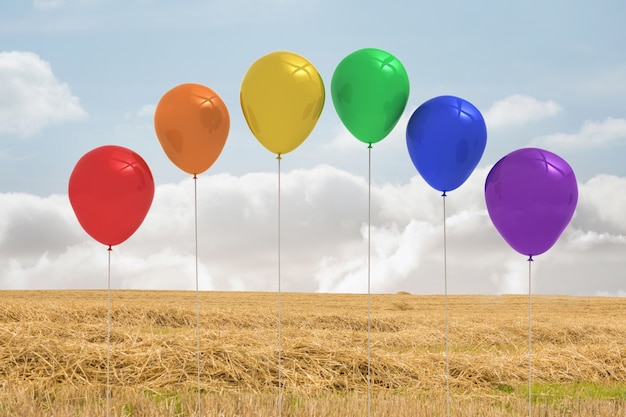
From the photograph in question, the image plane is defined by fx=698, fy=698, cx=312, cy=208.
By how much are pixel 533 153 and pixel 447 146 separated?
31.7 inches

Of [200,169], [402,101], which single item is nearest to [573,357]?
[402,101]

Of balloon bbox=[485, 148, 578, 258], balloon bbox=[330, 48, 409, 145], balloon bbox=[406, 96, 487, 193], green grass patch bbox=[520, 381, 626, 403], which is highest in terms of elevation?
balloon bbox=[330, 48, 409, 145]

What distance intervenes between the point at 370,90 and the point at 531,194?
1.69 metres

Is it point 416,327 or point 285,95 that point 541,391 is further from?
point 416,327

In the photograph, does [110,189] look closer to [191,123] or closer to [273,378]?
[191,123]

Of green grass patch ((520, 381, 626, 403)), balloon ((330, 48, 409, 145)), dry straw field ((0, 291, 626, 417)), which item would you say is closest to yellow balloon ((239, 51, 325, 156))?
balloon ((330, 48, 409, 145))

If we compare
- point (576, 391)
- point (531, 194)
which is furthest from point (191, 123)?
point (576, 391)

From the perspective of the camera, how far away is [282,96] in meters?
5.84

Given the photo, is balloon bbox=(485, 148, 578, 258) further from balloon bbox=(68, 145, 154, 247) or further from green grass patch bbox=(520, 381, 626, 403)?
balloon bbox=(68, 145, 154, 247)

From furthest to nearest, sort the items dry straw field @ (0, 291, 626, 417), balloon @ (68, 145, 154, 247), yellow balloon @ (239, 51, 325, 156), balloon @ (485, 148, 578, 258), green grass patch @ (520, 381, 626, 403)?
green grass patch @ (520, 381, 626, 403)
dry straw field @ (0, 291, 626, 417)
balloon @ (485, 148, 578, 258)
balloon @ (68, 145, 154, 247)
yellow balloon @ (239, 51, 325, 156)

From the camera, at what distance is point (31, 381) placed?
309 inches

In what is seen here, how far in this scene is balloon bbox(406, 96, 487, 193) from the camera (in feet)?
19.7

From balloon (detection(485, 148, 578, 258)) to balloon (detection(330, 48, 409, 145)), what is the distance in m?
1.09

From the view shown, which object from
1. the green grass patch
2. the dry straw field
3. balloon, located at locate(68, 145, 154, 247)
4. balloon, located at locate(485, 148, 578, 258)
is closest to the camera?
balloon, located at locate(68, 145, 154, 247)
